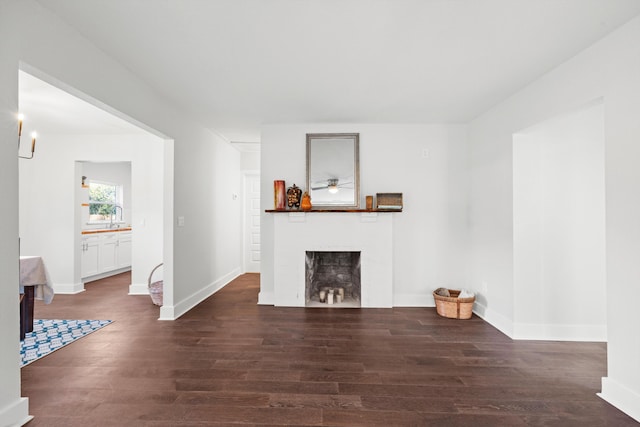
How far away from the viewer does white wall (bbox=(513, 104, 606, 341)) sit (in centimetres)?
285

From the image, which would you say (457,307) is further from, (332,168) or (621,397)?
(332,168)

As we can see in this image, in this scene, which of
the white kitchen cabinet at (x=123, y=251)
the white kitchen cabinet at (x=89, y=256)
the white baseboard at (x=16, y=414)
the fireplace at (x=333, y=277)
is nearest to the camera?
the white baseboard at (x=16, y=414)

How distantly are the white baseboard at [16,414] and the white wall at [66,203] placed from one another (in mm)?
3051

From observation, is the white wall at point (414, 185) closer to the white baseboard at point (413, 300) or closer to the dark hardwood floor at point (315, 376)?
the white baseboard at point (413, 300)

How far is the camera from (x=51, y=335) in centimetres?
291

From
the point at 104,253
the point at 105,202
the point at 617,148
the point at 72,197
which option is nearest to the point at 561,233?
the point at 617,148

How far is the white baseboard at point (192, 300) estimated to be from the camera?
11.1ft

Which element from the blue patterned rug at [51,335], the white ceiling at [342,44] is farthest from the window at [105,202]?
the white ceiling at [342,44]

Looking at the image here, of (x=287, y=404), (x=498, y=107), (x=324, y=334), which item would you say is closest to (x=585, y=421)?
(x=287, y=404)

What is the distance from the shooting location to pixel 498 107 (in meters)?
3.25

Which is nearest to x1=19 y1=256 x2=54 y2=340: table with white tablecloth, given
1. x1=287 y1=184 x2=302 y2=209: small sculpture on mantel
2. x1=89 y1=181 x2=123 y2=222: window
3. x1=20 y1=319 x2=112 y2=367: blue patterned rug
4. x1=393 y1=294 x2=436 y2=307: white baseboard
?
x1=20 y1=319 x2=112 y2=367: blue patterned rug

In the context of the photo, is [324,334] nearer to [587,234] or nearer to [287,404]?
[287,404]

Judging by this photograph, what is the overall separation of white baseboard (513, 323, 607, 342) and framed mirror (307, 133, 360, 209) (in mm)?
2276

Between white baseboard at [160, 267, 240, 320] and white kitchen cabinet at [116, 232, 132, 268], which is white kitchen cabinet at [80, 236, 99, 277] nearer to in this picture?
white kitchen cabinet at [116, 232, 132, 268]
